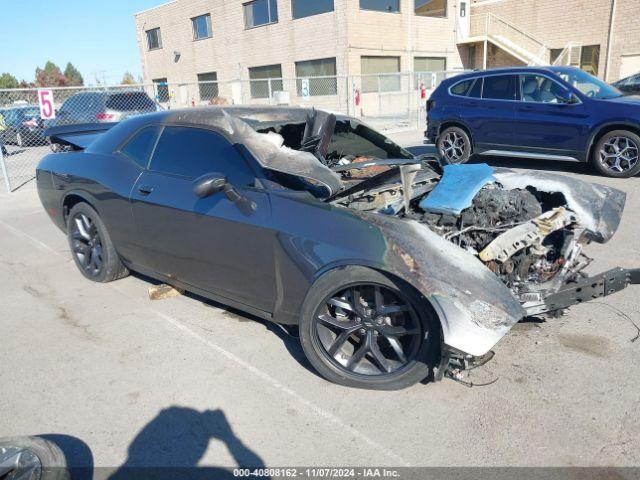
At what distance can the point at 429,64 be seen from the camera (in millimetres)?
27797

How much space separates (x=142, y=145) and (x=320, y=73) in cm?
2230

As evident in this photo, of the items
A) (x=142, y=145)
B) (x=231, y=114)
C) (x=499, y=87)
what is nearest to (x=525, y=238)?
(x=231, y=114)

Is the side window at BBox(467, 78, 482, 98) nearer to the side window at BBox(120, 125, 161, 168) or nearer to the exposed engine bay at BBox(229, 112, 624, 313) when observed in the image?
the exposed engine bay at BBox(229, 112, 624, 313)

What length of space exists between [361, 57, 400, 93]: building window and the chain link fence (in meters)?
0.05

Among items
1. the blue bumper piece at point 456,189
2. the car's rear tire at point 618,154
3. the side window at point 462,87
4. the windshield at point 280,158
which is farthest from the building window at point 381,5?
the windshield at point 280,158

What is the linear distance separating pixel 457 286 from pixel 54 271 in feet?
14.2

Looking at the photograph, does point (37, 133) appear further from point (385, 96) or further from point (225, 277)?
point (225, 277)

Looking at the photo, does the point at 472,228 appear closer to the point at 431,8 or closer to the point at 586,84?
the point at 586,84

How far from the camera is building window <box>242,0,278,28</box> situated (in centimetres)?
2648

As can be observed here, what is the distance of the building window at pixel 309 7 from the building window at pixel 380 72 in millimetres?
2889

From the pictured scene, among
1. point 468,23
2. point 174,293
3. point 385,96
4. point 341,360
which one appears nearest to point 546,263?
point 341,360

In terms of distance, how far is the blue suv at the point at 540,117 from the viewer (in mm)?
8055

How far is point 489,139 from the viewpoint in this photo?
9.36m

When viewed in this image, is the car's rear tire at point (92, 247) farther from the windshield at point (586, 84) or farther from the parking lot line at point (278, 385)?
the windshield at point (586, 84)
